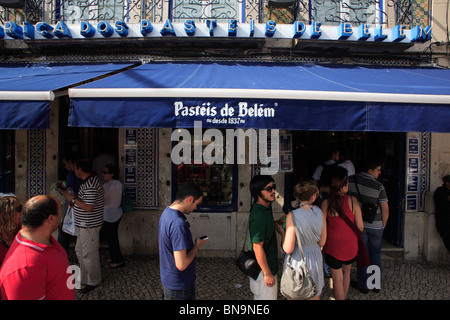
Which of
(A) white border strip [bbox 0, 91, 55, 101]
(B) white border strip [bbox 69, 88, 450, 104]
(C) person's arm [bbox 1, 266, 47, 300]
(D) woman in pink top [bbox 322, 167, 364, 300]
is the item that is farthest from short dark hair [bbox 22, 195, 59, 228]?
(D) woman in pink top [bbox 322, 167, 364, 300]

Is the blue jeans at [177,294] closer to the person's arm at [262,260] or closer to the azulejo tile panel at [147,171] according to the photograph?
the person's arm at [262,260]

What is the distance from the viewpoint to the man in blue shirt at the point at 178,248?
2326mm

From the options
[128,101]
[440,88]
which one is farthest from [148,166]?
[440,88]

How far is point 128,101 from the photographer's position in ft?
10.0

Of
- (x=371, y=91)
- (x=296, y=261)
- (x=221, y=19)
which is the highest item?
(x=221, y=19)

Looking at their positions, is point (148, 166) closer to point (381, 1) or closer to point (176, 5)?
point (176, 5)

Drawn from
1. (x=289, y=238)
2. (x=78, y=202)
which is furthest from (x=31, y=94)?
(x=289, y=238)

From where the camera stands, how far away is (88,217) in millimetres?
3764

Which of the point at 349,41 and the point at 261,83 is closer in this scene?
the point at 261,83

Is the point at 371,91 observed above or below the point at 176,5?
below

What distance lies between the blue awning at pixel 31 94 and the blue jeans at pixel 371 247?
14.5 feet

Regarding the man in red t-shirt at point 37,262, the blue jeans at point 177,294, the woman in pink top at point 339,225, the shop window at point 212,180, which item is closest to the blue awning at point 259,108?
the woman in pink top at point 339,225

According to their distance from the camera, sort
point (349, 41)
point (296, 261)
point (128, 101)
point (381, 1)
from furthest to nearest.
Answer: point (381, 1) < point (349, 41) < point (128, 101) < point (296, 261)

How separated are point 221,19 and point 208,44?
0.79 metres
